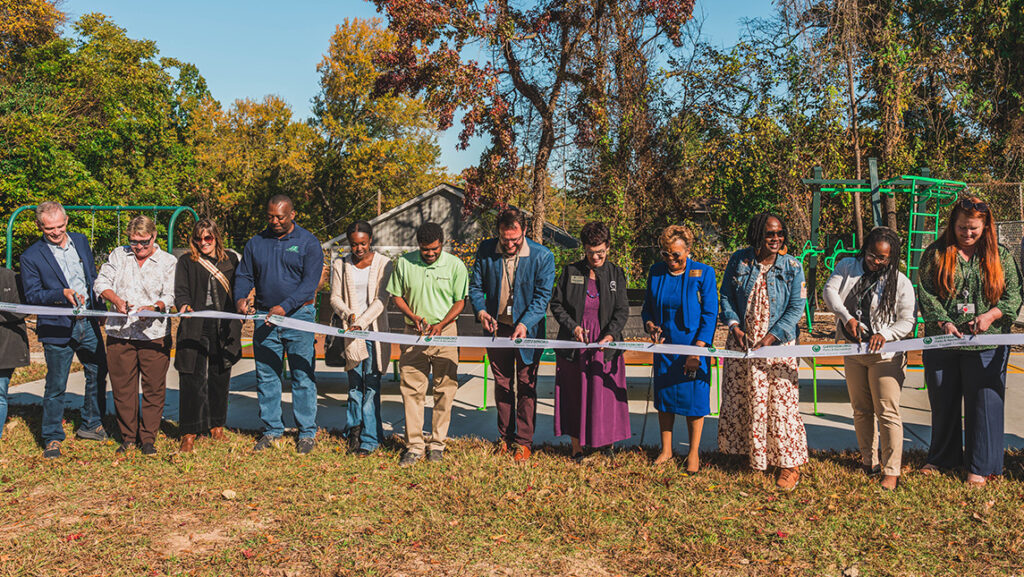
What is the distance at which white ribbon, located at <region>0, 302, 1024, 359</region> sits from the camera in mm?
4391

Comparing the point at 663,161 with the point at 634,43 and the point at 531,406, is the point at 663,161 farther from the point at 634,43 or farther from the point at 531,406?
the point at 531,406

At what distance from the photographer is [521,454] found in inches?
205

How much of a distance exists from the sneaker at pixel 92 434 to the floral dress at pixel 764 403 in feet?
16.6

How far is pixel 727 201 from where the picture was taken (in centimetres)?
1545

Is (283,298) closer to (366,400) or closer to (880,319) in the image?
(366,400)

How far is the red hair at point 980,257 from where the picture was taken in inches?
173

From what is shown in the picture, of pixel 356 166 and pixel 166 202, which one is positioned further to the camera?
pixel 356 166

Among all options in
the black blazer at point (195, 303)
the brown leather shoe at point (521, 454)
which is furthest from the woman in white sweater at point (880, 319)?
the black blazer at point (195, 303)

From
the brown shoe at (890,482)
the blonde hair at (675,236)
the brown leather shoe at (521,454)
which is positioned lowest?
the brown shoe at (890,482)

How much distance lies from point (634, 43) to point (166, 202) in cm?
2463

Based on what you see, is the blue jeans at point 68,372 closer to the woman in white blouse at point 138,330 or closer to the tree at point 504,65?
the woman in white blouse at point 138,330


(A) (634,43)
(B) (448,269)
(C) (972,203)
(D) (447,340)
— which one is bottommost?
(D) (447,340)

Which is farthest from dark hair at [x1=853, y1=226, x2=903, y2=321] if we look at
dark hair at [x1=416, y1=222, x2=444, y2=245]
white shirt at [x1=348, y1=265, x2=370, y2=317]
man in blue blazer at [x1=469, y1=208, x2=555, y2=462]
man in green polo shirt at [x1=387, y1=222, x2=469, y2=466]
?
white shirt at [x1=348, y1=265, x2=370, y2=317]

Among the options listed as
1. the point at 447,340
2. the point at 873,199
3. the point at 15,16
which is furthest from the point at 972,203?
the point at 15,16
